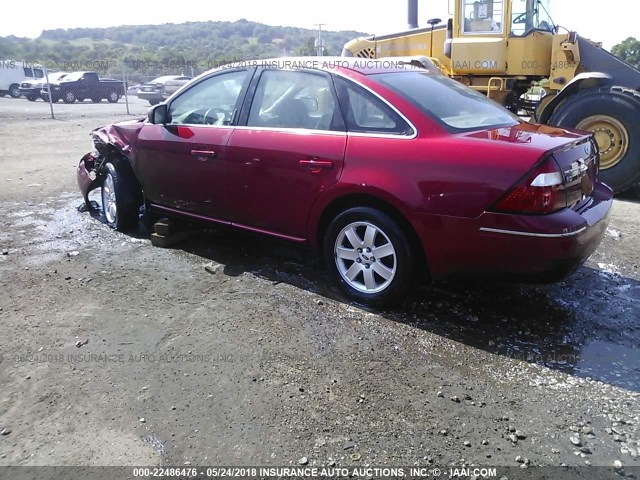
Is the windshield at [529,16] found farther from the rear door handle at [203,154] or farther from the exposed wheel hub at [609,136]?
the rear door handle at [203,154]

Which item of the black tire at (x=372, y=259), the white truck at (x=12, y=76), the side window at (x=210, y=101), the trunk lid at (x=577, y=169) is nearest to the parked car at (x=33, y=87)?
the white truck at (x=12, y=76)

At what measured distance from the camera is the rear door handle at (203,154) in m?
4.39

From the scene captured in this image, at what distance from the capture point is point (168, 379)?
9.80 feet

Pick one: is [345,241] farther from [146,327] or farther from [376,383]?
[146,327]

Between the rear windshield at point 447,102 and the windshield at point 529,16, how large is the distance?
433cm

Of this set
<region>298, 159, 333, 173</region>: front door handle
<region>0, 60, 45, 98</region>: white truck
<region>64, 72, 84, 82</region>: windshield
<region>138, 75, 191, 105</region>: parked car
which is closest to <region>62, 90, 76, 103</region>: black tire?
<region>64, 72, 84, 82</region>: windshield

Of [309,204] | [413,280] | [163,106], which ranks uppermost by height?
[163,106]

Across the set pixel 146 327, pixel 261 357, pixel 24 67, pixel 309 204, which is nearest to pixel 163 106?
pixel 309 204

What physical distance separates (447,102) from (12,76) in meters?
34.7

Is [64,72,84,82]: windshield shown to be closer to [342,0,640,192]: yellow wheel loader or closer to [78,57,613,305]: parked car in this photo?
[342,0,640,192]: yellow wheel loader

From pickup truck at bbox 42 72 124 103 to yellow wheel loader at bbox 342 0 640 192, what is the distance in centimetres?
2451

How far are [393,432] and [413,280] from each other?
51.0 inches

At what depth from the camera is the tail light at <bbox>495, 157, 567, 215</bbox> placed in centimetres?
306

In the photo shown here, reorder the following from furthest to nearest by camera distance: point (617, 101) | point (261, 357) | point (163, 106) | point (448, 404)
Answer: point (617, 101) < point (163, 106) < point (261, 357) < point (448, 404)
